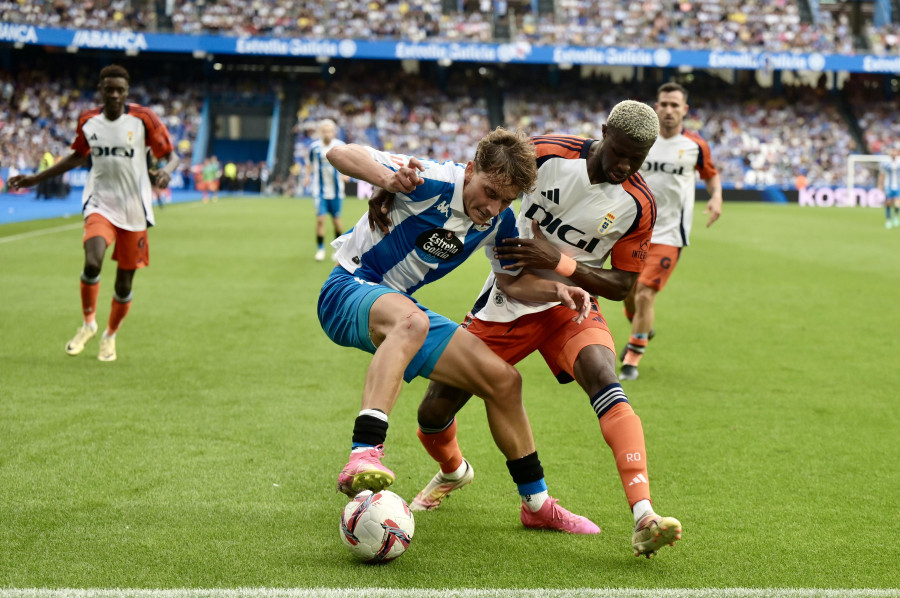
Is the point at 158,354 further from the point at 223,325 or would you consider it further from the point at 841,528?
the point at 841,528

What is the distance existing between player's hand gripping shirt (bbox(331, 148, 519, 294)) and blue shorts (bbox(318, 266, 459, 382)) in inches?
4.9

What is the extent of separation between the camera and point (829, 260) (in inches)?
688

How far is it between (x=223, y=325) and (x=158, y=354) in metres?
1.61

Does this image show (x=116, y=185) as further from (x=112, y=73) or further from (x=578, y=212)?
(x=578, y=212)

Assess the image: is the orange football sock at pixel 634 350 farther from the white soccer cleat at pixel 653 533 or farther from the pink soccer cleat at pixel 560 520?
the white soccer cleat at pixel 653 533

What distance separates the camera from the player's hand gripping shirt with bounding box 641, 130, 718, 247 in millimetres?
8266

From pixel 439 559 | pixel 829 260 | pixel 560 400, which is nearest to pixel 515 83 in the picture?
pixel 829 260

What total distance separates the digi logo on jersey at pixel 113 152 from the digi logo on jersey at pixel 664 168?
4665 millimetres

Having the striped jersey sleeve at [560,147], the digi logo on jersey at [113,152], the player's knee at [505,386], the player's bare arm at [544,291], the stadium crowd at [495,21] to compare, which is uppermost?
the stadium crowd at [495,21]

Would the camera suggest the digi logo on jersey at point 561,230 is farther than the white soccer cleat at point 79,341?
No

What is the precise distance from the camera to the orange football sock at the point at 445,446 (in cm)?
459

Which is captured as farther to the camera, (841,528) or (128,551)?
(841,528)

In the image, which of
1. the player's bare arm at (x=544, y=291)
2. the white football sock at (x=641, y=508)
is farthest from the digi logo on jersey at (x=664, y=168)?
the white football sock at (x=641, y=508)

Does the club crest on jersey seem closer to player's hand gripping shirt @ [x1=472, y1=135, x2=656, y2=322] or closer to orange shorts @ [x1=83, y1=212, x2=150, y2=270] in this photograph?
player's hand gripping shirt @ [x1=472, y1=135, x2=656, y2=322]
